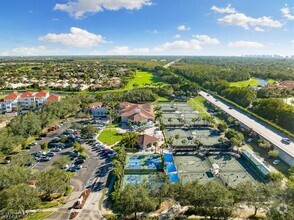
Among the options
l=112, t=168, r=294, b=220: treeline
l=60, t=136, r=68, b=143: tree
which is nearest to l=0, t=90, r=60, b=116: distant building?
l=60, t=136, r=68, b=143: tree

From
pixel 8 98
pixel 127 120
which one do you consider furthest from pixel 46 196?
pixel 8 98

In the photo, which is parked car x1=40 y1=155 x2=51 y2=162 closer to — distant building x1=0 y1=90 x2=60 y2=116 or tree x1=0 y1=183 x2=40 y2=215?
tree x1=0 y1=183 x2=40 y2=215

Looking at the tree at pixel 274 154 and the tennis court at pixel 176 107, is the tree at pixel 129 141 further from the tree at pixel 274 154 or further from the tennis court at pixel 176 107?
the tennis court at pixel 176 107

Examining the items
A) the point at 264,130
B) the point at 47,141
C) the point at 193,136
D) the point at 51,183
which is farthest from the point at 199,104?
the point at 51,183

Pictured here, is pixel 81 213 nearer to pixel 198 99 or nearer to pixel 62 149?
pixel 62 149

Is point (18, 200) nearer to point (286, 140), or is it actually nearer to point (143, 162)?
point (143, 162)

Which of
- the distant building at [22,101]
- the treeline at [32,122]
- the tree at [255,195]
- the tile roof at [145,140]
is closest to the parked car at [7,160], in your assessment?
the treeline at [32,122]
